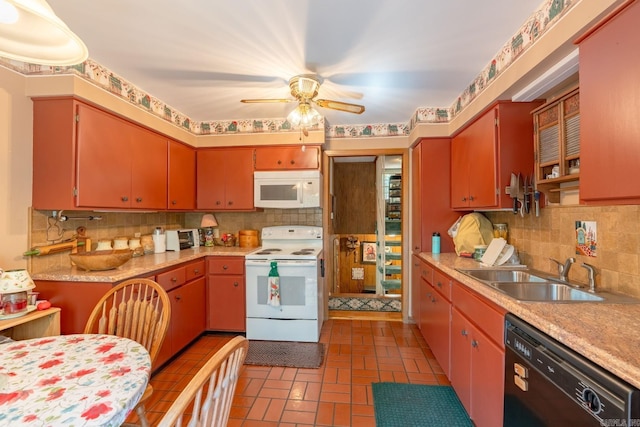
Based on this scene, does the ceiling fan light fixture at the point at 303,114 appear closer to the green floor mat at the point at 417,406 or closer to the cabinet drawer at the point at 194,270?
the cabinet drawer at the point at 194,270

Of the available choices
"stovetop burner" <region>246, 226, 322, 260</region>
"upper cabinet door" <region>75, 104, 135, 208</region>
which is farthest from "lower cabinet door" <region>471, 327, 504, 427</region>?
"upper cabinet door" <region>75, 104, 135, 208</region>

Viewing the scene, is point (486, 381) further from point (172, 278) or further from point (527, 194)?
point (172, 278)

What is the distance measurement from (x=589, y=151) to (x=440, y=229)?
1.77 m

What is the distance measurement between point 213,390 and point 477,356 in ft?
4.73

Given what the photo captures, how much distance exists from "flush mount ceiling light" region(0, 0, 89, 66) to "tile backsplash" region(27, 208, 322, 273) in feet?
4.91

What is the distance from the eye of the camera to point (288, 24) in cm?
162

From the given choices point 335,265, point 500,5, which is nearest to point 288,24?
point 500,5

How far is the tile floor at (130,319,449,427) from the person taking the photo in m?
1.81

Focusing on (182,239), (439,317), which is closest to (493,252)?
(439,317)

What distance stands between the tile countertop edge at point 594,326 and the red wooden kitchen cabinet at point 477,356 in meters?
0.15

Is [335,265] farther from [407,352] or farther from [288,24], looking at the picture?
[288,24]

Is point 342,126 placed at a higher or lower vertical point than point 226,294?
higher

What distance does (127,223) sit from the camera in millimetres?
2777

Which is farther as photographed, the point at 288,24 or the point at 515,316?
the point at 288,24
